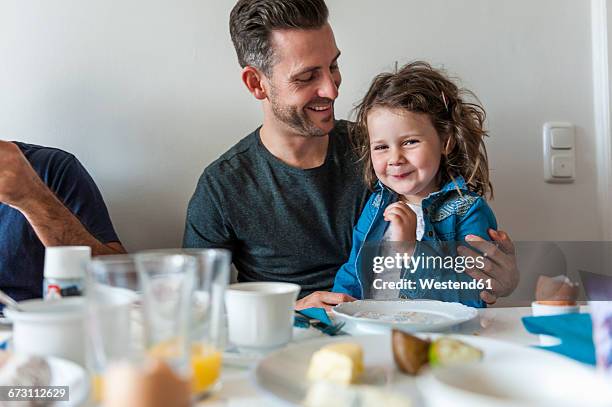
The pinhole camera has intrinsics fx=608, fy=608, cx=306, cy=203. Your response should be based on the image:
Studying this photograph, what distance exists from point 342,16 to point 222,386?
131cm

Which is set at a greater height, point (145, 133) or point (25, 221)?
point (145, 133)

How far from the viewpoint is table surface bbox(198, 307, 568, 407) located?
1.81 feet

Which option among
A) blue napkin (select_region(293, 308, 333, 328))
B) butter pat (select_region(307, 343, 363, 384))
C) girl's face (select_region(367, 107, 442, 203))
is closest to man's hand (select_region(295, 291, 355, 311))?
blue napkin (select_region(293, 308, 333, 328))

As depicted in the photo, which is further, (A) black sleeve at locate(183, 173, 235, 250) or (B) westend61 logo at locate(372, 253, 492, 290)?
(A) black sleeve at locate(183, 173, 235, 250)

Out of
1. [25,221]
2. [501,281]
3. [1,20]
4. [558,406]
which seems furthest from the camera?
[1,20]

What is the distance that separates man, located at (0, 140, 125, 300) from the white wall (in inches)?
6.2

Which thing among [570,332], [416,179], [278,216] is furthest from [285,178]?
[570,332]

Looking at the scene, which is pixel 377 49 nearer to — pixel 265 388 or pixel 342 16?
pixel 342 16

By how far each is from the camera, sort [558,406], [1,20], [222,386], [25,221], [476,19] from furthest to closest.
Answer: [476,19], [1,20], [25,221], [222,386], [558,406]

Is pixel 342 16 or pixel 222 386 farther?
pixel 342 16

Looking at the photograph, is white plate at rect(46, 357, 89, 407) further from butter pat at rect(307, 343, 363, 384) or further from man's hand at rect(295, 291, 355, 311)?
man's hand at rect(295, 291, 355, 311)

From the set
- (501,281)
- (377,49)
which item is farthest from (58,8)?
(501,281)

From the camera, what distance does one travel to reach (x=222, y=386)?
1.95ft

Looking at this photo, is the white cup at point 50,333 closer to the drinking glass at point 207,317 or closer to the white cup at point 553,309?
the drinking glass at point 207,317
